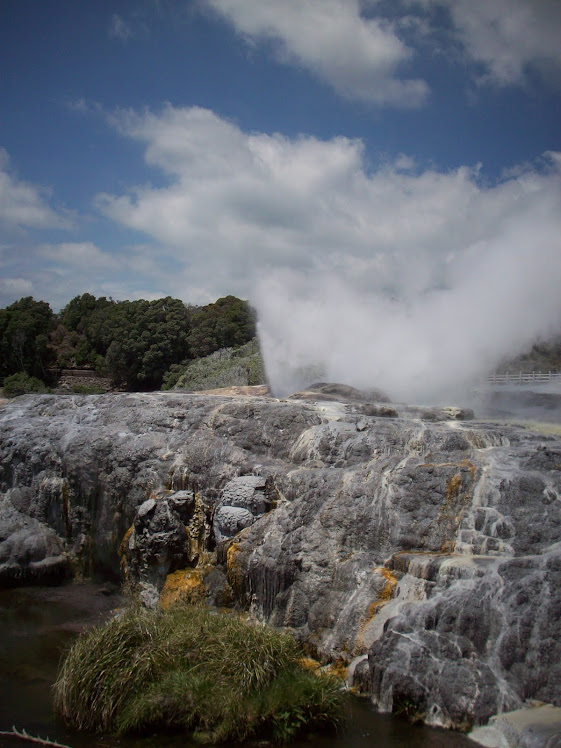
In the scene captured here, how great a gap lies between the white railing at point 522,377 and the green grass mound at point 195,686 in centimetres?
2095

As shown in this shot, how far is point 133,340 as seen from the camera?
1596 inches

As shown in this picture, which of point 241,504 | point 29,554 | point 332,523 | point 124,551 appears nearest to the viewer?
point 332,523

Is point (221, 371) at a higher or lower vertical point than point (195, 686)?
higher

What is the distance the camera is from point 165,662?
27.8 feet

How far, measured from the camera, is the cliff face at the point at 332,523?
28.6 feet

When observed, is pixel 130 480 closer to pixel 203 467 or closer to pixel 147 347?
pixel 203 467

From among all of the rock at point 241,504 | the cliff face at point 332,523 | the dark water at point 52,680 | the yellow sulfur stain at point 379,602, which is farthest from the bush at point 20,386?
the yellow sulfur stain at point 379,602

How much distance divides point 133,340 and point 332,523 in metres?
31.2

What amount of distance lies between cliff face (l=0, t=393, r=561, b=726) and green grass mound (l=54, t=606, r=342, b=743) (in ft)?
4.30

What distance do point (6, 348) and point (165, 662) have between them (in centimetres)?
3907

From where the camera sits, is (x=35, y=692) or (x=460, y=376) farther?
(x=460, y=376)

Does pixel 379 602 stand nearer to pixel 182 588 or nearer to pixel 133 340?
pixel 182 588

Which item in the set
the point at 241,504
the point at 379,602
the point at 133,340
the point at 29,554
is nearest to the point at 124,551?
the point at 29,554

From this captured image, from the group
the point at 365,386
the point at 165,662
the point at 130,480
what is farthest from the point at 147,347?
the point at 165,662
